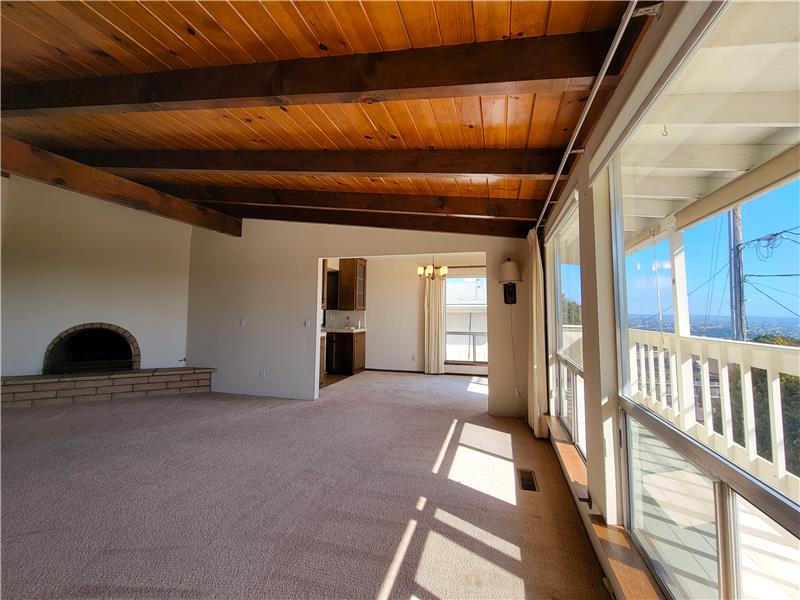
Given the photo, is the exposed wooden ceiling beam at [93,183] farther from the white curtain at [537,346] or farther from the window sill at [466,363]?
the window sill at [466,363]

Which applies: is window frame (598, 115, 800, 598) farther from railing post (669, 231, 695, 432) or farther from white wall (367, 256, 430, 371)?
white wall (367, 256, 430, 371)

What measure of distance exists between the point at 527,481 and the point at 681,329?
1.83 metres

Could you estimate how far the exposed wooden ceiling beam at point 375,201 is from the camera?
3547 millimetres

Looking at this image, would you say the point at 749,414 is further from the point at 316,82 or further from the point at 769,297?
the point at 316,82

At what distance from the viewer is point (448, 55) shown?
1578 mm

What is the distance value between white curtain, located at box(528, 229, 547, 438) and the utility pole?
264 centimetres

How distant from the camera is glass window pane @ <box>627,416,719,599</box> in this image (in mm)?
1103

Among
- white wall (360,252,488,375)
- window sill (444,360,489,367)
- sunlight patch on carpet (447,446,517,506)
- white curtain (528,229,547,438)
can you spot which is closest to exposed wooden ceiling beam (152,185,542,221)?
white curtain (528,229,547,438)

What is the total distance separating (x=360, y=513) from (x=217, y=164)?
10.0 feet

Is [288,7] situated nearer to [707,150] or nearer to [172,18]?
[172,18]

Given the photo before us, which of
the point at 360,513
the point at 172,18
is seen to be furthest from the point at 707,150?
the point at 360,513

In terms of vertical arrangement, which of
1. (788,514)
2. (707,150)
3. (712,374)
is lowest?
(788,514)

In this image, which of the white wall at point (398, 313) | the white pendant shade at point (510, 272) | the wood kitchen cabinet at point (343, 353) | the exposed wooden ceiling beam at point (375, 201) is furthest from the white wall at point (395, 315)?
the exposed wooden ceiling beam at point (375, 201)

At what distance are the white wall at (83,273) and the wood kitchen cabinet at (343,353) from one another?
2.74 metres
